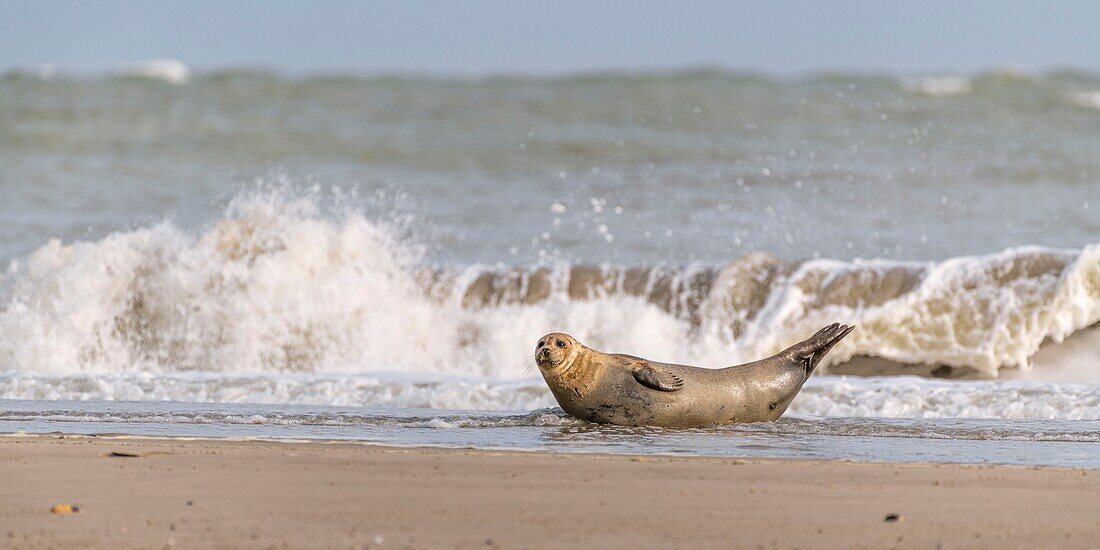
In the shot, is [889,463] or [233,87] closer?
[889,463]

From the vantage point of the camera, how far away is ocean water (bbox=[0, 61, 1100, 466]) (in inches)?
279

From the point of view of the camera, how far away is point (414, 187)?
1520 centimetres

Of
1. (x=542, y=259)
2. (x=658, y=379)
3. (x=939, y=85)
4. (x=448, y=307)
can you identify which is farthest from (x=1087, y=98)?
(x=658, y=379)

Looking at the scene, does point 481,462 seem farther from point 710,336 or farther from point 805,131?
point 805,131

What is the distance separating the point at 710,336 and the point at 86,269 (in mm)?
4536

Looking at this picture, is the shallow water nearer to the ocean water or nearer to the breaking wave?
the ocean water

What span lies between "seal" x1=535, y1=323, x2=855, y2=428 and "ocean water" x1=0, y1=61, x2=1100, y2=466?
17cm

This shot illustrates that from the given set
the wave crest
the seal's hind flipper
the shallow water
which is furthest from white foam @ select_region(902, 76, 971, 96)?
the seal's hind flipper

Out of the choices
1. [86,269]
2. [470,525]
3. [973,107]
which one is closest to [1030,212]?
[973,107]

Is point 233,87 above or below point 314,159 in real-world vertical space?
above

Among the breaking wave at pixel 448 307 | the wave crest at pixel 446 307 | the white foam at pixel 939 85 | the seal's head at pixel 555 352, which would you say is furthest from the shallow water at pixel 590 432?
the white foam at pixel 939 85

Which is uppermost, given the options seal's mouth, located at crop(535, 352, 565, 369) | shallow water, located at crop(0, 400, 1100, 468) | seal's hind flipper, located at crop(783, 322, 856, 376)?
seal's hind flipper, located at crop(783, 322, 856, 376)

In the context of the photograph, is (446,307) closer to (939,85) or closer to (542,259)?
(542,259)

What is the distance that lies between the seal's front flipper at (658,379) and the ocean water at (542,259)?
0.24 m
